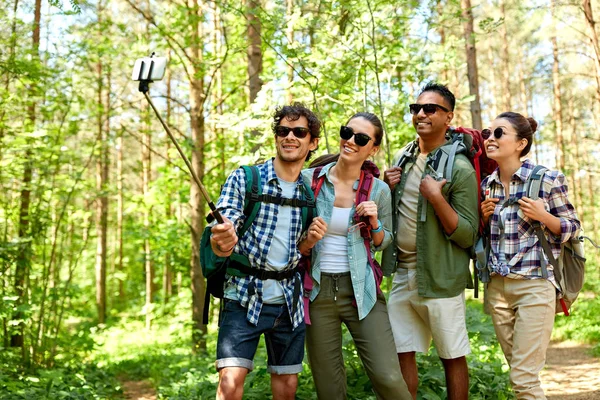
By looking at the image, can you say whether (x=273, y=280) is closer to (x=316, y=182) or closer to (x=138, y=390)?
(x=316, y=182)

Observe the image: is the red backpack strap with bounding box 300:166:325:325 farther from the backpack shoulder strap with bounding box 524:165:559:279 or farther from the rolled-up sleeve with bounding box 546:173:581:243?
the rolled-up sleeve with bounding box 546:173:581:243

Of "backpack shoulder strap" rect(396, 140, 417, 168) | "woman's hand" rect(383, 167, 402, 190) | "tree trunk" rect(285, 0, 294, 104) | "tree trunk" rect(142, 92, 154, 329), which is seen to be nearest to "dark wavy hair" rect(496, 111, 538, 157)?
"backpack shoulder strap" rect(396, 140, 417, 168)

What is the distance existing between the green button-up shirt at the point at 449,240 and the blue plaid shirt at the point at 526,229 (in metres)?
0.20

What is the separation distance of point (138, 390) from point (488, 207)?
283 inches

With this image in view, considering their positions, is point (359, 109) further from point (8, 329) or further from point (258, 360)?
point (8, 329)

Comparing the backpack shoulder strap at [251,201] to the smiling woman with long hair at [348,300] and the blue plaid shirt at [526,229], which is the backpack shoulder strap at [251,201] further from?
the blue plaid shirt at [526,229]

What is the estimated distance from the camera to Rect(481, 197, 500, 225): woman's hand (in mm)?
3645

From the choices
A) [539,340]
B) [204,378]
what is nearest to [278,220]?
[539,340]

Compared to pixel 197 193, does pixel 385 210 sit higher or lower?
lower

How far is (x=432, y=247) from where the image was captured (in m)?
3.62

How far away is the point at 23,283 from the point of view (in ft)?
27.4

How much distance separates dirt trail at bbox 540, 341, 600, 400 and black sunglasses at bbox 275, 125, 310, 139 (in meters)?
4.65

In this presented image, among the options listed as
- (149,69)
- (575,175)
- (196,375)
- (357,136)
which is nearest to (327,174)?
(357,136)

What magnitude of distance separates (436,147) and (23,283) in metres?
7.00
